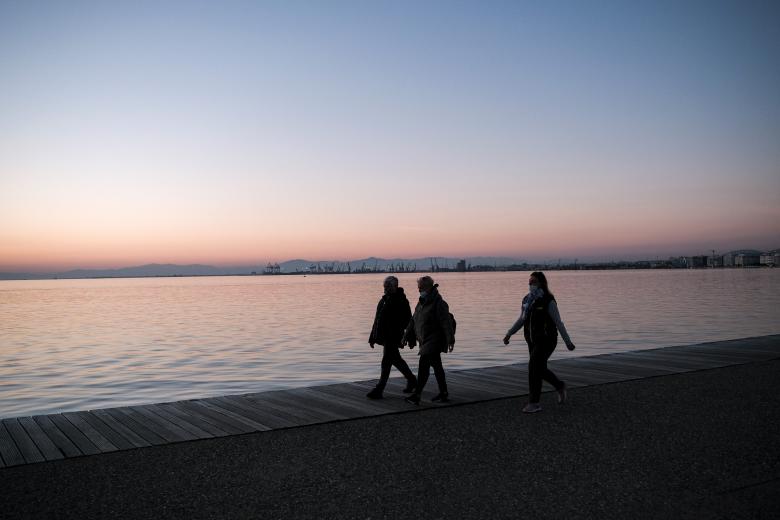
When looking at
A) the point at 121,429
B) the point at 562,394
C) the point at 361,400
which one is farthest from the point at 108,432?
the point at 562,394

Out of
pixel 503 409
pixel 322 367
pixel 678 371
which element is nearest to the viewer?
pixel 503 409

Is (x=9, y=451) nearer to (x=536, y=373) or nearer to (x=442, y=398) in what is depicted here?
(x=442, y=398)

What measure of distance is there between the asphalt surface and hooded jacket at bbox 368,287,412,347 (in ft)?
3.82

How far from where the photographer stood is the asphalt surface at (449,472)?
493 cm

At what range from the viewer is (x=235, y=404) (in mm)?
9086

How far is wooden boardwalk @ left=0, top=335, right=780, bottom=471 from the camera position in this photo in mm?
6918

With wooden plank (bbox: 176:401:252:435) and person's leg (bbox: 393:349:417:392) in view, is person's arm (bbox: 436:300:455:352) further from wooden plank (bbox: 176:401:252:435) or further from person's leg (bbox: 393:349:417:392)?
wooden plank (bbox: 176:401:252:435)

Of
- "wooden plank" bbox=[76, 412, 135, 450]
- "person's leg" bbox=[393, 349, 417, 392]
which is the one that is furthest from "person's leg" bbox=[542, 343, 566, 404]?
"wooden plank" bbox=[76, 412, 135, 450]

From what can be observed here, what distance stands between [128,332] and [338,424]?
2760 centimetres

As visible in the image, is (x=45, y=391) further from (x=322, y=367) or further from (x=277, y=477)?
(x=277, y=477)

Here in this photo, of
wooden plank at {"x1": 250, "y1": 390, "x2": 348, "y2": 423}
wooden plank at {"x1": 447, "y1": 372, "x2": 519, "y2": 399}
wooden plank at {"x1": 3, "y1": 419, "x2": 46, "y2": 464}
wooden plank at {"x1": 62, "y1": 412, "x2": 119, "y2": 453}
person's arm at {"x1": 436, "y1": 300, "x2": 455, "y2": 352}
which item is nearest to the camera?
wooden plank at {"x1": 3, "y1": 419, "x2": 46, "y2": 464}

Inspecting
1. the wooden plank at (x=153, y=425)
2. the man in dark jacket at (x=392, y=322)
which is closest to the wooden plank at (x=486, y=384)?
the man in dark jacket at (x=392, y=322)

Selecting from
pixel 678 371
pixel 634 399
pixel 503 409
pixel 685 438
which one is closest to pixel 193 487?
pixel 503 409

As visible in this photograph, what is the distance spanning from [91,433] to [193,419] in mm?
1225
